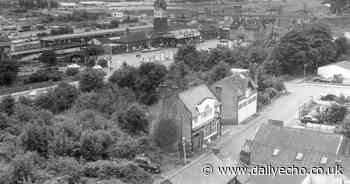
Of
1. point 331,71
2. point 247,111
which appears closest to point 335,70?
point 331,71

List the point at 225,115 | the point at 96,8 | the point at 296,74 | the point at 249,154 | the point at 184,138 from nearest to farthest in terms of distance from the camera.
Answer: the point at 249,154
the point at 184,138
the point at 225,115
the point at 296,74
the point at 96,8

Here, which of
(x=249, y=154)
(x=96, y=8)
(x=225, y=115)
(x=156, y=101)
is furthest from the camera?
(x=96, y=8)

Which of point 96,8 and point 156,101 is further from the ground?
point 96,8

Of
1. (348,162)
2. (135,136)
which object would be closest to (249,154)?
(348,162)

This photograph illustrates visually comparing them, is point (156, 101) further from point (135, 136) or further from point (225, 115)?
point (135, 136)

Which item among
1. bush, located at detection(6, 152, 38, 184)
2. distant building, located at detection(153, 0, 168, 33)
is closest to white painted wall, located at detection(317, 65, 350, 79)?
distant building, located at detection(153, 0, 168, 33)
